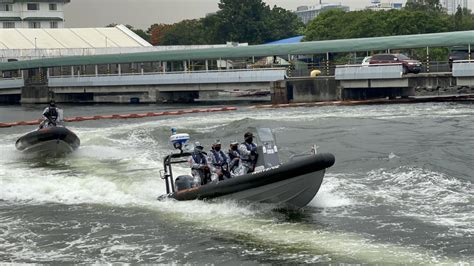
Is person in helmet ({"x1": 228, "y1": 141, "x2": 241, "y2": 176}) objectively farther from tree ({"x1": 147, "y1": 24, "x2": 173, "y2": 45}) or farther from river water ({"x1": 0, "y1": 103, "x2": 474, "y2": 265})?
tree ({"x1": 147, "y1": 24, "x2": 173, "y2": 45})

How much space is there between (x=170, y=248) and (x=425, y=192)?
763cm

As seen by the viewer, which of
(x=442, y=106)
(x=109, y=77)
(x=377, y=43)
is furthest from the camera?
(x=109, y=77)

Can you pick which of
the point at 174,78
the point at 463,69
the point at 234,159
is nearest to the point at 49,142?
the point at 234,159

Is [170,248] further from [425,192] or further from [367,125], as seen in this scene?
[367,125]

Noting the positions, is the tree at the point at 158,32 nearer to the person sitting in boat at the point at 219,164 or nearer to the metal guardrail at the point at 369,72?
the metal guardrail at the point at 369,72

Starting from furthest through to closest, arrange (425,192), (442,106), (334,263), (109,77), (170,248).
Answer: (109,77)
(442,106)
(425,192)
(170,248)
(334,263)

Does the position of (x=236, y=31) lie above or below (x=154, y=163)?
above

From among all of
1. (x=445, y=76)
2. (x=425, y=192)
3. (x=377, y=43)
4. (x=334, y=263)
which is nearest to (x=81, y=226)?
(x=334, y=263)

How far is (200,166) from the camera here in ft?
59.1

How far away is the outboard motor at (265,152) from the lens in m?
17.5

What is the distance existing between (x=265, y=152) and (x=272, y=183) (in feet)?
3.57

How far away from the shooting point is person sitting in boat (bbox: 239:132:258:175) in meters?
17.7

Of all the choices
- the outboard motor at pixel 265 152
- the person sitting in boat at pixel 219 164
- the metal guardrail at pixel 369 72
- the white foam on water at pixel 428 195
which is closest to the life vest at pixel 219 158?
the person sitting in boat at pixel 219 164

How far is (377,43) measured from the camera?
51.8 meters
